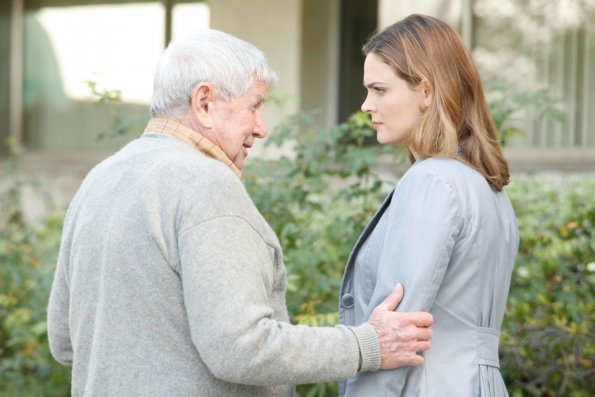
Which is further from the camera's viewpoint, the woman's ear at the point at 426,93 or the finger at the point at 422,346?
the woman's ear at the point at 426,93

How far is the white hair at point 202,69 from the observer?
2885mm

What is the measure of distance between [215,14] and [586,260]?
4478 mm

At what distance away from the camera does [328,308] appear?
16.0ft

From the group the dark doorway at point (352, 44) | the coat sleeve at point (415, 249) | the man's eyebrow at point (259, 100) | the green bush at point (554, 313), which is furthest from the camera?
the dark doorway at point (352, 44)

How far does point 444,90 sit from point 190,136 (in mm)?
708

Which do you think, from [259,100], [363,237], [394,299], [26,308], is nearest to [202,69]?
[259,100]

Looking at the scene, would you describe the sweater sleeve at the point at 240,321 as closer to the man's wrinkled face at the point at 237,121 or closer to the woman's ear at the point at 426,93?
the man's wrinkled face at the point at 237,121

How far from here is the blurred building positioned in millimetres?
8047

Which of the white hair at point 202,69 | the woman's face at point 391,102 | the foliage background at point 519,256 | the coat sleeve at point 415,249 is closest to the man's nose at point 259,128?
the white hair at point 202,69

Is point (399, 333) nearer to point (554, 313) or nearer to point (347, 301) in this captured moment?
point (347, 301)

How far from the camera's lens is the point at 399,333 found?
2850 millimetres

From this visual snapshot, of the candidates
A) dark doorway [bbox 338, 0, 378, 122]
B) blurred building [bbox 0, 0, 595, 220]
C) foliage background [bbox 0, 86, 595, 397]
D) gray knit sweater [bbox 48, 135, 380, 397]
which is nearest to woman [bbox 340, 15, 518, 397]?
gray knit sweater [bbox 48, 135, 380, 397]

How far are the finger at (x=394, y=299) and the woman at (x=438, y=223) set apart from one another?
0.7 inches

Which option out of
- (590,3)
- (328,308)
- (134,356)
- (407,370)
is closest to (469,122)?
(407,370)
